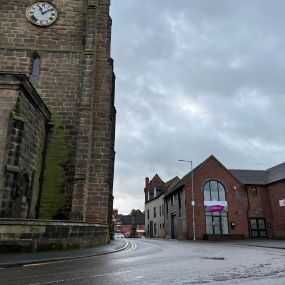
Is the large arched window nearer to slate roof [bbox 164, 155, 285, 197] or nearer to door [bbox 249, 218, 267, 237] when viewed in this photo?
slate roof [bbox 164, 155, 285, 197]

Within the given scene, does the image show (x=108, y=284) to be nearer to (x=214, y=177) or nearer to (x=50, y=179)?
(x=50, y=179)

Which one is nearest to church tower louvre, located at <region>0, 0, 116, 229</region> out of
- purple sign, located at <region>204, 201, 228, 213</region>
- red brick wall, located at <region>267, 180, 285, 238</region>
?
purple sign, located at <region>204, 201, 228, 213</region>

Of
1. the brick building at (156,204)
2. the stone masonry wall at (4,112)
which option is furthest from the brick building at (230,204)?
the stone masonry wall at (4,112)

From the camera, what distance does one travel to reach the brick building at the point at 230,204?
39.1 meters

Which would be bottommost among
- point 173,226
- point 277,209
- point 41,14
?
point 173,226

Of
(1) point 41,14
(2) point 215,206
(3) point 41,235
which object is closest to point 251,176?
(2) point 215,206

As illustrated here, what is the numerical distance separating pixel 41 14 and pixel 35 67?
15.2 feet

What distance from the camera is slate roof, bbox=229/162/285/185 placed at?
136 ft

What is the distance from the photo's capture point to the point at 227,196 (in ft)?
133

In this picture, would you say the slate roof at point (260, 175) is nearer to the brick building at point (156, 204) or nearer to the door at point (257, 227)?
the door at point (257, 227)

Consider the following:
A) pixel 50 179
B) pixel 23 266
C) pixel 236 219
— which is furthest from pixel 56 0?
pixel 236 219

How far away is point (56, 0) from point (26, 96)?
12.4 metres

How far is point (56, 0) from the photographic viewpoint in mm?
25609

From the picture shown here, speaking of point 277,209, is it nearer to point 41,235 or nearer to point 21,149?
point 21,149
